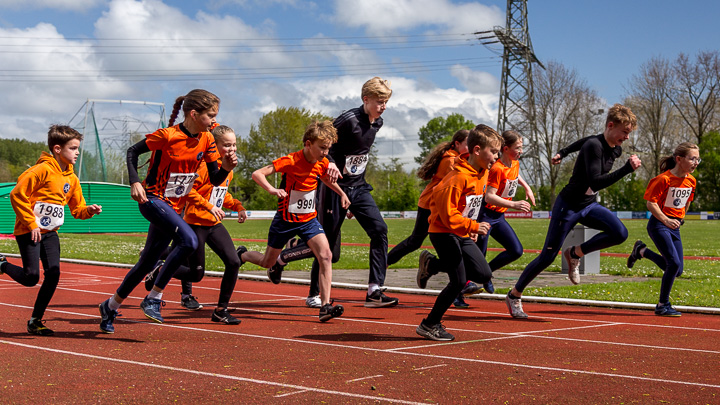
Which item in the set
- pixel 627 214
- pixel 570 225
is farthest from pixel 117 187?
pixel 627 214

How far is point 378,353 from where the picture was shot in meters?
6.13

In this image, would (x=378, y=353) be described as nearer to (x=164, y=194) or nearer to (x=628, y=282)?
(x=164, y=194)

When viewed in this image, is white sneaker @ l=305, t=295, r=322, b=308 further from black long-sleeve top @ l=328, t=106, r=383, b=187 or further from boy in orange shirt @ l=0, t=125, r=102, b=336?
boy in orange shirt @ l=0, t=125, r=102, b=336

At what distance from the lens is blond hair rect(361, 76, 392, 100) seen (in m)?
8.65

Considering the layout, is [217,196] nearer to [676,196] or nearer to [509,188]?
[509,188]

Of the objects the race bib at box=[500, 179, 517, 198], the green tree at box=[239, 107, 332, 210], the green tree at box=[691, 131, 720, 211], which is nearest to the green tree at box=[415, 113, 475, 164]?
the green tree at box=[239, 107, 332, 210]

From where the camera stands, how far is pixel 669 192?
9.11 metres

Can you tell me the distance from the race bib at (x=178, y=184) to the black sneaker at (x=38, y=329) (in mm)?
1562

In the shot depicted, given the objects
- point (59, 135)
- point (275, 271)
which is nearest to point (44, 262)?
point (59, 135)

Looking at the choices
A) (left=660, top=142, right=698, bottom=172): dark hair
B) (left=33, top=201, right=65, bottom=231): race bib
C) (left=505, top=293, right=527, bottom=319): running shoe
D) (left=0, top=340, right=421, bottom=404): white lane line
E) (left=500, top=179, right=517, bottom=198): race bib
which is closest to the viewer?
(left=0, top=340, right=421, bottom=404): white lane line

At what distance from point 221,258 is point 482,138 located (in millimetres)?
2877

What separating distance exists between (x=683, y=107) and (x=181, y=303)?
225 ft

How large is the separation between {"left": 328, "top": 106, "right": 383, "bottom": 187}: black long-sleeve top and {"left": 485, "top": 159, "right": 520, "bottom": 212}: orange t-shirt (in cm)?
144

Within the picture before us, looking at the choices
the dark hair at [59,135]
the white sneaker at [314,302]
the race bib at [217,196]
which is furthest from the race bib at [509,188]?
the dark hair at [59,135]
